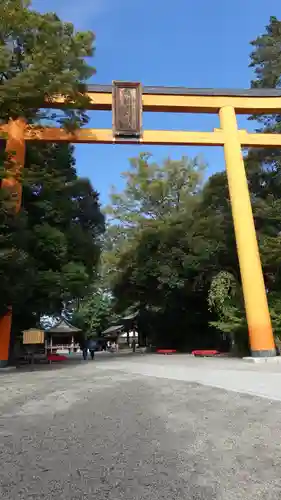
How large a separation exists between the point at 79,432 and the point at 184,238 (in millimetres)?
14411

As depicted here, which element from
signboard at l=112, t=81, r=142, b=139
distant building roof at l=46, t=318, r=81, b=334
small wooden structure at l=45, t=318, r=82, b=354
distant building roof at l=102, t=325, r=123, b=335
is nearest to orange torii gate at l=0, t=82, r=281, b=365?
signboard at l=112, t=81, r=142, b=139

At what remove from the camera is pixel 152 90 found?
14.8 metres

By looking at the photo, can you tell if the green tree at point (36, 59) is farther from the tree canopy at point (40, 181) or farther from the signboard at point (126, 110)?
the signboard at point (126, 110)

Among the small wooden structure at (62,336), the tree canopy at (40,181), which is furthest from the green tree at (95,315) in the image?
the tree canopy at (40,181)

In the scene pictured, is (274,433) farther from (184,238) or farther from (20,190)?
(184,238)

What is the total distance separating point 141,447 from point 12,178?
10735 mm

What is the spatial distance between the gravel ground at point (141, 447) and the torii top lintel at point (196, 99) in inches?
448

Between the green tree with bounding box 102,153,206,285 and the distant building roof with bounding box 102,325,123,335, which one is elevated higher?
the green tree with bounding box 102,153,206,285

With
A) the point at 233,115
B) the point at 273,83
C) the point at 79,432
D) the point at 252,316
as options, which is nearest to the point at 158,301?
the point at 252,316

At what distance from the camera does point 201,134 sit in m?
14.8

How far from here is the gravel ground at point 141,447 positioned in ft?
8.70

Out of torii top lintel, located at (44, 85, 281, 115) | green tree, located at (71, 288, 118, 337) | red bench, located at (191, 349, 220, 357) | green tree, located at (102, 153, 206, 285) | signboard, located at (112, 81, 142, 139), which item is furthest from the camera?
green tree, located at (71, 288, 118, 337)

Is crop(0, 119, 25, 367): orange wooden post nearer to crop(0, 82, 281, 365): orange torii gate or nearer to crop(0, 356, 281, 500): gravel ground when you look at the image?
crop(0, 82, 281, 365): orange torii gate

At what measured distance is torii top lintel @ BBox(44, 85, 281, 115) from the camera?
1453 centimetres
